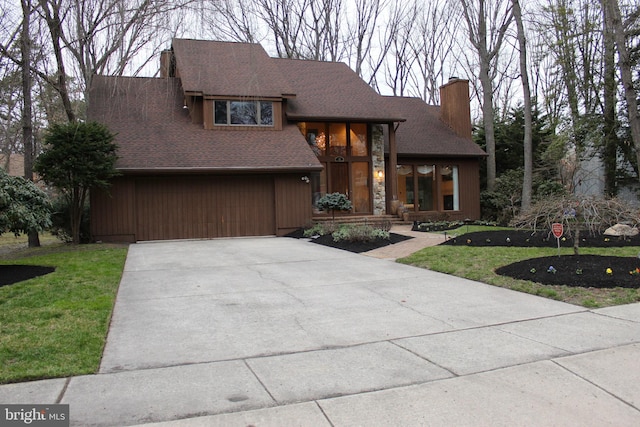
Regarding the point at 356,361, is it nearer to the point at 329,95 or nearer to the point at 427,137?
the point at 329,95

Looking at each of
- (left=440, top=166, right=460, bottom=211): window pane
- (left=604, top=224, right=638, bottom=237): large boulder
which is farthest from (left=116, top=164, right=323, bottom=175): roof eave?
(left=604, top=224, right=638, bottom=237): large boulder

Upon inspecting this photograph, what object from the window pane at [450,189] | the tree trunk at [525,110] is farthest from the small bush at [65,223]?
the tree trunk at [525,110]

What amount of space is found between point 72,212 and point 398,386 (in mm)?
13080

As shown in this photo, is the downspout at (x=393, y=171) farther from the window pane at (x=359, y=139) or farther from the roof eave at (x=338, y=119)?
the window pane at (x=359, y=139)

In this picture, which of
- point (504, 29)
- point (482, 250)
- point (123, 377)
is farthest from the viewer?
point (504, 29)

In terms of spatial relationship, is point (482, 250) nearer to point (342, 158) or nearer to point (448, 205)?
point (342, 158)

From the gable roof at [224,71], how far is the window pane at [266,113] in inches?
20.2

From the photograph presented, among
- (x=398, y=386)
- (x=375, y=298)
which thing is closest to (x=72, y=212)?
(x=375, y=298)

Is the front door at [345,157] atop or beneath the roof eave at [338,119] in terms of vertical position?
beneath

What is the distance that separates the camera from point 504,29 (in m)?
24.4

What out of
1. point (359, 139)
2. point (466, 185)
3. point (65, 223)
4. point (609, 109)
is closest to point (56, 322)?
point (65, 223)

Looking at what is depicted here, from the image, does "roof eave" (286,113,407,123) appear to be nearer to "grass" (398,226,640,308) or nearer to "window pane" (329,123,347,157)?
"window pane" (329,123,347,157)

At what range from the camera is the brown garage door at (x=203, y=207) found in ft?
50.0

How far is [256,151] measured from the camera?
16156 millimetres
